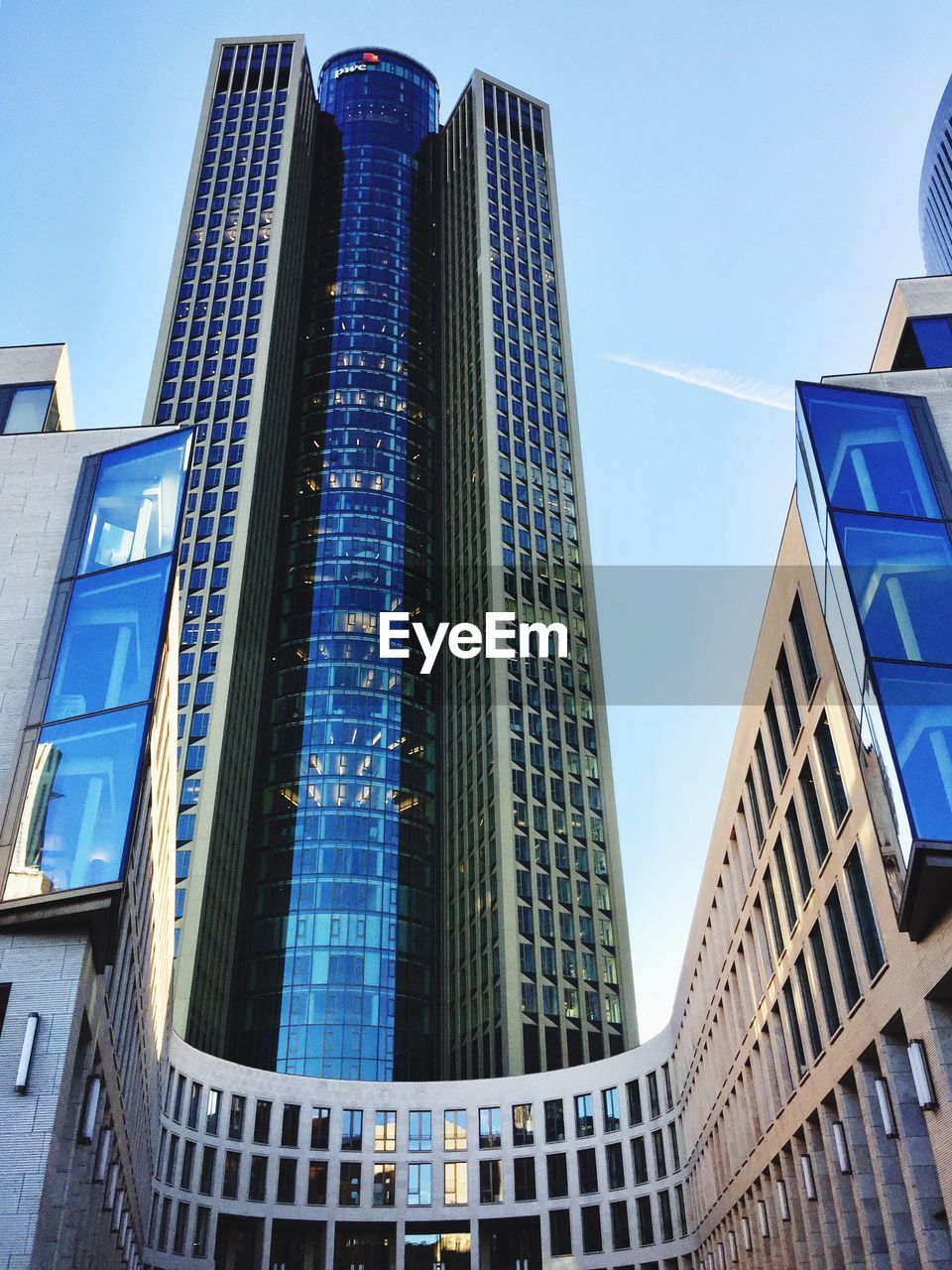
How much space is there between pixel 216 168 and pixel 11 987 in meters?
154

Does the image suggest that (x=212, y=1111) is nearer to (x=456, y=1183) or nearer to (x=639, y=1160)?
(x=456, y=1183)

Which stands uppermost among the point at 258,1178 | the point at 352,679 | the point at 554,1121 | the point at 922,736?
the point at 352,679

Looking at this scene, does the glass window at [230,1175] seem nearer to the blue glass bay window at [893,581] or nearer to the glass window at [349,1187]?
the glass window at [349,1187]

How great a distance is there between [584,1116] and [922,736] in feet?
222

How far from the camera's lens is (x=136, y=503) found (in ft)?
121

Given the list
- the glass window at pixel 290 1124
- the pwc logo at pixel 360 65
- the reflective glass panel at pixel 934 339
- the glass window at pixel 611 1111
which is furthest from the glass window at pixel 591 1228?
the pwc logo at pixel 360 65

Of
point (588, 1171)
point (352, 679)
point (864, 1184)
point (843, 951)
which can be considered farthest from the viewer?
point (352, 679)

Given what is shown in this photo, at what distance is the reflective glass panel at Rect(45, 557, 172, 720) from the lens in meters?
32.2

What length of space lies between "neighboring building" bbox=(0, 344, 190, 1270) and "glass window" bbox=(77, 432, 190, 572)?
5 cm

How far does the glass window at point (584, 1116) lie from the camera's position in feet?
283

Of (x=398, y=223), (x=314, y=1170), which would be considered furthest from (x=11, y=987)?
(x=398, y=223)

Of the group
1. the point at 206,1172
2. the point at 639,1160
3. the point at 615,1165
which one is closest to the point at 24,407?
the point at 206,1172

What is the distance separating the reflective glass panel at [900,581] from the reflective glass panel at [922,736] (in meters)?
0.63

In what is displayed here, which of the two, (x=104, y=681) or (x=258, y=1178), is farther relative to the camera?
(x=258, y=1178)
